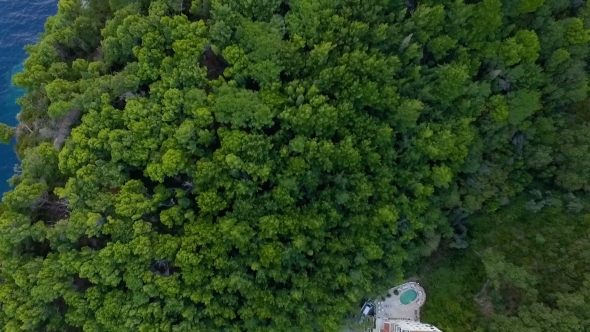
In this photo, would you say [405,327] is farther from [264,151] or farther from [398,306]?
[264,151]

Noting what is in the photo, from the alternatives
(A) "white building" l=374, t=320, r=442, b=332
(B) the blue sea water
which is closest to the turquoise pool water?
(A) "white building" l=374, t=320, r=442, b=332

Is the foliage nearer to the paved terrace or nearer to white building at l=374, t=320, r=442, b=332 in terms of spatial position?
the paved terrace

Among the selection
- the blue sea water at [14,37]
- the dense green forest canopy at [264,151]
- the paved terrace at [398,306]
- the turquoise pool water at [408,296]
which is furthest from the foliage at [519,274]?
the blue sea water at [14,37]

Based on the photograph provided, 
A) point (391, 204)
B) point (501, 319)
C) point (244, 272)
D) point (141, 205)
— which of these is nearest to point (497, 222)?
point (501, 319)

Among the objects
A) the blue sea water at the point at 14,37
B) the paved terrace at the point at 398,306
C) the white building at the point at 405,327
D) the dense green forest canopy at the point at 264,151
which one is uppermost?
the blue sea water at the point at 14,37

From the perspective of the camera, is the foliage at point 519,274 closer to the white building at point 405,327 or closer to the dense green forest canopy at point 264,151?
the white building at point 405,327

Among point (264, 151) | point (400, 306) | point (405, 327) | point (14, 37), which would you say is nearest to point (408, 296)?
point (400, 306)

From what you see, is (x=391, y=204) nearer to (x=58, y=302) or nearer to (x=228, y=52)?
(x=228, y=52)
